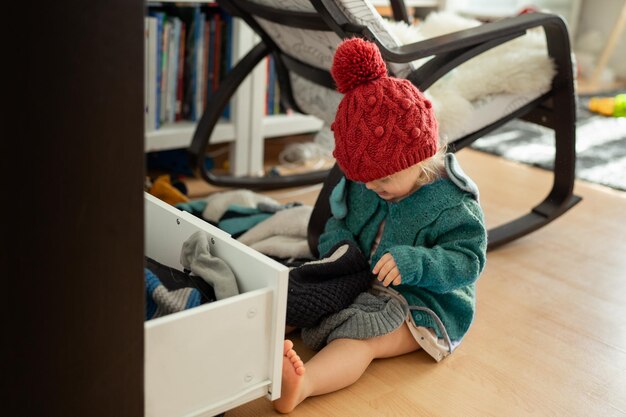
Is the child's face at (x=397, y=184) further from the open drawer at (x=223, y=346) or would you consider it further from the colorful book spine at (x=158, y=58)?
the colorful book spine at (x=158, y=58)

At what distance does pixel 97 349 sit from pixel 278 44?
1.18m

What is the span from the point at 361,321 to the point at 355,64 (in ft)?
1.38

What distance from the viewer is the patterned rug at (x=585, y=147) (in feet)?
7.86

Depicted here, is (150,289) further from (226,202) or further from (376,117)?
(226,202)

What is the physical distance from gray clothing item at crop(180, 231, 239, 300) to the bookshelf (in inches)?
40.1

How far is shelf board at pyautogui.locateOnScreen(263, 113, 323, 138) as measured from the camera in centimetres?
233

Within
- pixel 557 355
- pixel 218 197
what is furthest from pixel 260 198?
pixel 557 355

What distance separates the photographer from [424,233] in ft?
4.04

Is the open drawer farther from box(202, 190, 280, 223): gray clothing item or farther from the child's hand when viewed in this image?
box(202, 190, 280, 223): gray clothing item

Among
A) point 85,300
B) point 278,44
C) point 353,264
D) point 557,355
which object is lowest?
point 557,355

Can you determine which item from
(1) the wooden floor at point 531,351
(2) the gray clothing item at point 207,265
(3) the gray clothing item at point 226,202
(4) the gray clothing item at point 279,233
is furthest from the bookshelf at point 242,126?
(2) the gray clothing item at point 207,265

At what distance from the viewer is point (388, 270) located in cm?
114

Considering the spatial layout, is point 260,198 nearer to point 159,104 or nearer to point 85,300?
point 159,104

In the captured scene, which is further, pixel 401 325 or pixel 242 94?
pixel 242 94
